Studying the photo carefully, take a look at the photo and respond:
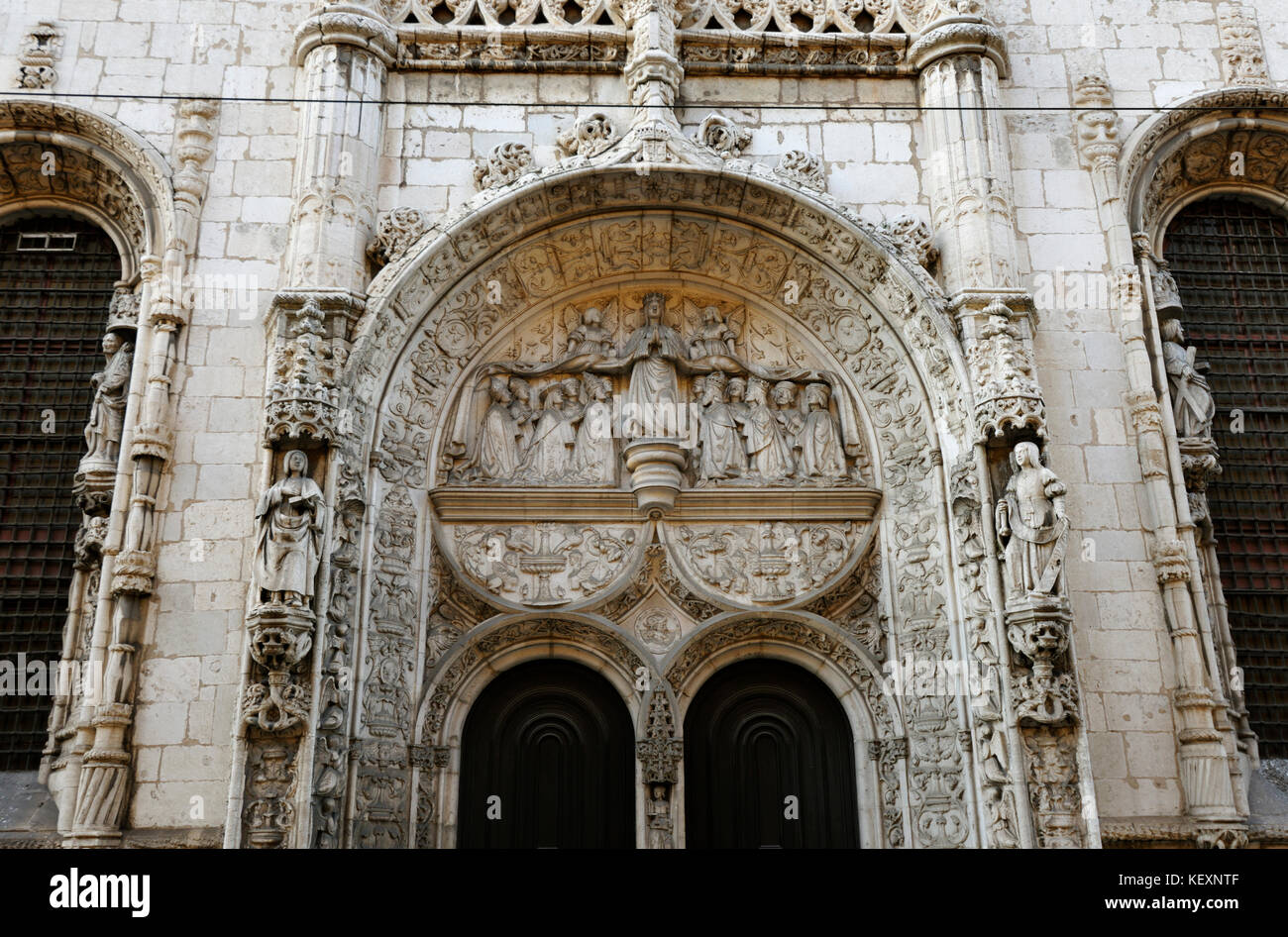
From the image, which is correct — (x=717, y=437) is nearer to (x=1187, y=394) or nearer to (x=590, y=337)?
(x=590, y=337)

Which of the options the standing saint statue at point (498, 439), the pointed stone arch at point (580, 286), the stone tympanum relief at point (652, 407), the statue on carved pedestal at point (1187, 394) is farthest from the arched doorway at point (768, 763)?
the statue on carved pedestal at point (1187, 394)

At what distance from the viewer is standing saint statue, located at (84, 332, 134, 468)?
10711 millimetres

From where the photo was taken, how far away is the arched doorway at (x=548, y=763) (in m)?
10.4

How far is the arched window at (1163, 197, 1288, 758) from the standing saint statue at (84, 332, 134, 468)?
1015 cm

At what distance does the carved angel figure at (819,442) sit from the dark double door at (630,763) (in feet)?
6.17

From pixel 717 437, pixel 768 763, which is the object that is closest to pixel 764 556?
pixel 717 437

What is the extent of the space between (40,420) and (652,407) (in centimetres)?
583

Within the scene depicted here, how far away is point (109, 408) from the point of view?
10.8m

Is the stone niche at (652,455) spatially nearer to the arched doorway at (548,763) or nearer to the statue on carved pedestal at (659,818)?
the arched doorway at (548,763)

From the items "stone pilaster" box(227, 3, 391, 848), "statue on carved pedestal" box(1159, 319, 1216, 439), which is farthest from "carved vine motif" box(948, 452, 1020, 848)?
"stone pilaster" box(227, 3, 391, 848)

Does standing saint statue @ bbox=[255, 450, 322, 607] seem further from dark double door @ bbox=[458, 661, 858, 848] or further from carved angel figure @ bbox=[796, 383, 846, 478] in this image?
carved angel figure @ bbox=[796, 383, 846, 478]

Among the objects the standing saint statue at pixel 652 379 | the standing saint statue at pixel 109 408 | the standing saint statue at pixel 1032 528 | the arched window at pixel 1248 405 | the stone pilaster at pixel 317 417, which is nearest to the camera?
the stone pilaster at pixel 317 417
